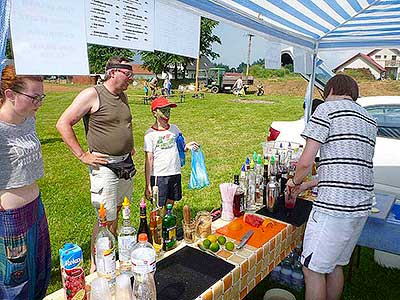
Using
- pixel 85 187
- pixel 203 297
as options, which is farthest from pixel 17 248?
pixel 85 187

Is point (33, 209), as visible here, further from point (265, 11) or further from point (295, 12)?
point (295, 12)

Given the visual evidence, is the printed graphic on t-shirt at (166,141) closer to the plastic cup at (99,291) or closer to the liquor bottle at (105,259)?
the liquor bottle at (105,259)

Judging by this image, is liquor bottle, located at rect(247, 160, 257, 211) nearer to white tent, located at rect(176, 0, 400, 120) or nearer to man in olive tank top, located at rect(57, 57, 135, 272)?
man in olive tank top, located at rect(57, 57, 135, 272)

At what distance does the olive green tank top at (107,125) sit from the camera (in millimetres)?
2320

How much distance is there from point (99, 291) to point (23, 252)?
0.73 metres

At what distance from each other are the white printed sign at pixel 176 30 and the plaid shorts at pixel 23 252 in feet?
3.53

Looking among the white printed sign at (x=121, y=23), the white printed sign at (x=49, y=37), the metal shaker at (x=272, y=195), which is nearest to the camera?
the white printed sign at (x=49, y=37)

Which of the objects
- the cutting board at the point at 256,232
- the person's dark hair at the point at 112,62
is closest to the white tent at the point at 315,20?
the person's dark hair at the point at 112,62

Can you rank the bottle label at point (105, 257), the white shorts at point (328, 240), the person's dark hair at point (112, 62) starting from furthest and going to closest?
the person's dark hair at point (112, 62), the white shorts at point (328, 240), the bottle label at point (105, 257)

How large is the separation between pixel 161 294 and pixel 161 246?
1.06ft

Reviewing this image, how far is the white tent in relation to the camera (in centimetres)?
228

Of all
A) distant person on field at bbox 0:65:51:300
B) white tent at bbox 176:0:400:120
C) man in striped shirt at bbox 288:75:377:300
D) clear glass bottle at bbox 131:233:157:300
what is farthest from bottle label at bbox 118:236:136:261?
white tent at bbox 176:0:400:120

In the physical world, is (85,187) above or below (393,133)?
below

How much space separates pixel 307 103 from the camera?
4105 mm
